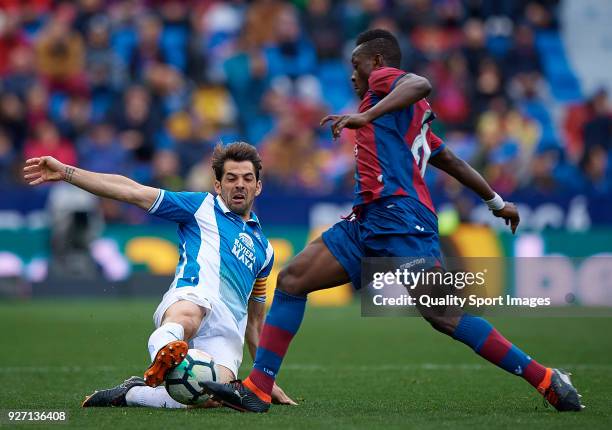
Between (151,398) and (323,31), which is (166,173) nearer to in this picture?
(323,31)

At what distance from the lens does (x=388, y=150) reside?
6551mm

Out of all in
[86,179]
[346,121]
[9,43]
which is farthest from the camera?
[9,43]

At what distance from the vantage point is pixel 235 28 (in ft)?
70.2

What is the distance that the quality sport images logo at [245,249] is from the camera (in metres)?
7.00

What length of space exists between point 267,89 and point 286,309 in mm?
13535

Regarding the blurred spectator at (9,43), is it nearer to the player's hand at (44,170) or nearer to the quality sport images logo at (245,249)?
the quality sport images logo at (245,249)

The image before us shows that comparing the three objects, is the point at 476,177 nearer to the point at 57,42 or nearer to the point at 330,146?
the point at 330,146

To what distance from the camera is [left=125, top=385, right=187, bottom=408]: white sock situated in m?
6.71

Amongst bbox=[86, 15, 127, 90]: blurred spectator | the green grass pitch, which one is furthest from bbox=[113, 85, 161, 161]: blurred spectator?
the green grass pitch

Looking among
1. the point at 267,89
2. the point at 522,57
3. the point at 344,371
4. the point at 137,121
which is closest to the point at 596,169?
the point at 522,57

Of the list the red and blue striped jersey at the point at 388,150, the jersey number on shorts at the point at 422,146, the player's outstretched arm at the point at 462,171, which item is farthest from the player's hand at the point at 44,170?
the player's outstretched arm at the point at 462,171

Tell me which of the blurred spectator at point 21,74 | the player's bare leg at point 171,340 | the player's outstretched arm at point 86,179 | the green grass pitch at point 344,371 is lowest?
the green grass pitch at point 344,371

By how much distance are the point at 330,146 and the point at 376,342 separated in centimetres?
803

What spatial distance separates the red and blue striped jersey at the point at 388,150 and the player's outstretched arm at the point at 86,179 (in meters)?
1.30
